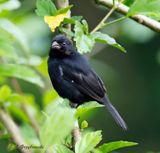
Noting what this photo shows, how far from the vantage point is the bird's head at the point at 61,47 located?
3.44 metres

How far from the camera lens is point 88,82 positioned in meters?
3.64

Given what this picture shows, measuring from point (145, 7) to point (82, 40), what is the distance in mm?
292

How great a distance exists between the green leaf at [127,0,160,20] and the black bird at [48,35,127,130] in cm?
118

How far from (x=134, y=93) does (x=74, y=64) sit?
515cm

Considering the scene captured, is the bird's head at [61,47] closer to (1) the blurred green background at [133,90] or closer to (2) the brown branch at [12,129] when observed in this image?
(2) the brown branch at [12,129]

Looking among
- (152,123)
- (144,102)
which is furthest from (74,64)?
(144,102)

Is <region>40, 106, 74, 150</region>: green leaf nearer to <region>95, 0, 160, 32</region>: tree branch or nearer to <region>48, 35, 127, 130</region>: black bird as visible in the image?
<region>95, 0, 160, 32</region>: tree branch

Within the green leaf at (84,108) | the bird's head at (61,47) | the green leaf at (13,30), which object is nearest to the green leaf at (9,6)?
the green leaf at (13,30)

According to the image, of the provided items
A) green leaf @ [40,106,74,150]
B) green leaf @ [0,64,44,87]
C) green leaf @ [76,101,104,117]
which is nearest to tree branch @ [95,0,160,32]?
green leaf @ [76,101,104,117]

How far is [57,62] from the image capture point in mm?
3752

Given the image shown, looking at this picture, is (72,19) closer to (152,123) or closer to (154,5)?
(154,5)

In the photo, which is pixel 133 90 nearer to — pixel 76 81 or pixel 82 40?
pixel 76 81

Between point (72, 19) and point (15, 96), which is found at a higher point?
point (72, 19)

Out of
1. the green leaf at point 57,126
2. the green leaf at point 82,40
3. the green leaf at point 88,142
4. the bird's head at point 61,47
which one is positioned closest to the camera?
the green leaf at point 57,126
